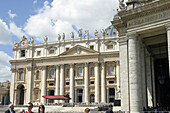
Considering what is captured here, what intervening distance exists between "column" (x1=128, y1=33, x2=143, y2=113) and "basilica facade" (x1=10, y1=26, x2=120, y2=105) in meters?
37.8

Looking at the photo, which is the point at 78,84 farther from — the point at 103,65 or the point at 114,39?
the point at 114,39

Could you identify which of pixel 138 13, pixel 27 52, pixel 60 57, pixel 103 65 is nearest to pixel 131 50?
pixel 138 13

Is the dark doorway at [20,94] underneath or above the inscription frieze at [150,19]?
underneath

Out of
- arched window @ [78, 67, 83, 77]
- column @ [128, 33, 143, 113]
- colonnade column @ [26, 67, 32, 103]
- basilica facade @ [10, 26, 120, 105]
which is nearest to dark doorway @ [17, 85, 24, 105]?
basilica facade @ [10, 26, 120, 105]

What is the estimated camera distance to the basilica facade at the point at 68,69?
5744cm

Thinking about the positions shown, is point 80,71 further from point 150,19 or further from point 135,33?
point 150,19

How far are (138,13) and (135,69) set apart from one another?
399cm

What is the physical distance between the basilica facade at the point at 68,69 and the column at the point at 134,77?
3781 cm

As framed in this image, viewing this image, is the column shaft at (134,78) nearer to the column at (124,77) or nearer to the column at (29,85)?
the column at (124,77)

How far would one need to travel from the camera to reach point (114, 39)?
5791cm

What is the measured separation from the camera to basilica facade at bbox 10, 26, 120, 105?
57438 mm

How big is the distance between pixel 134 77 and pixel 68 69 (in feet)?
152

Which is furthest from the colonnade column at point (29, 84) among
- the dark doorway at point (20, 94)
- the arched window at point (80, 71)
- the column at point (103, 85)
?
the column at point (103, 85)

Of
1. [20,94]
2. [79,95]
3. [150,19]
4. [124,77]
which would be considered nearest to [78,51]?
[79,95]
